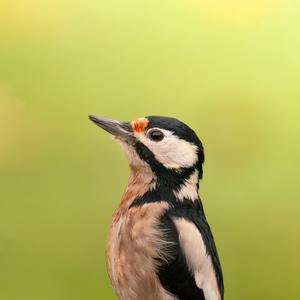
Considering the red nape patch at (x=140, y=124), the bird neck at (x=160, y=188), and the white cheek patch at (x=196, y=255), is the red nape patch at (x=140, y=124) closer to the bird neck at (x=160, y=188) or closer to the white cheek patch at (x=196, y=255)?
the bird neck at (x=160, y=188)

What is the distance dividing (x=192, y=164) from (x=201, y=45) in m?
0.73

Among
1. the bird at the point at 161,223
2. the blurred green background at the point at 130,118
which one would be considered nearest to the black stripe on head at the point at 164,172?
the bird at the point at 161,223

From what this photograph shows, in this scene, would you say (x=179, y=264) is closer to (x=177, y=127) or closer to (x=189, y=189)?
(x=189, y=189)

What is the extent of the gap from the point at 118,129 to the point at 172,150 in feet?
0.49

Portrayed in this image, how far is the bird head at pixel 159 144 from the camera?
1.61 meters

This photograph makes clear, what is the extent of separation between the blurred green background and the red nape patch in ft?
1.79

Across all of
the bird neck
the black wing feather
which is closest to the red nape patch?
the bird neck

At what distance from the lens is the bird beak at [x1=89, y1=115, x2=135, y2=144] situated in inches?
64.5

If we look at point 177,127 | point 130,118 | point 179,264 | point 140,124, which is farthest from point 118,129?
point 130,118

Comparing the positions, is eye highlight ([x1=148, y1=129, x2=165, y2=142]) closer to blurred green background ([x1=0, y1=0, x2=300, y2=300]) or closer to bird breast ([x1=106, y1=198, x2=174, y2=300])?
bird breast ([x1=106, y1=198, x2=174, y2=300])

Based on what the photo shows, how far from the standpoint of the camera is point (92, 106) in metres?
2.22

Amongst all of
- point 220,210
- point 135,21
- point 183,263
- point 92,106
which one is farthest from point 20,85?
point 183,263

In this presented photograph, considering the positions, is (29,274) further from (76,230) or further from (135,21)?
(135,21)

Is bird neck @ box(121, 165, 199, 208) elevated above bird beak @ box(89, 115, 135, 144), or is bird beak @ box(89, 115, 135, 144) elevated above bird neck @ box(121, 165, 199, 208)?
bird beak @ box(89, 115, 135, 144)
